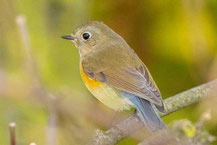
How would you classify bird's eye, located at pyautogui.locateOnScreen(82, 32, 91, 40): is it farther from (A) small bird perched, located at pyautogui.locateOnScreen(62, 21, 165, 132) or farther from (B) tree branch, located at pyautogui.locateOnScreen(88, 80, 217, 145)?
(B) tree branch, located at pyautogui.locateOnScreen(88, 80, 217, 145)

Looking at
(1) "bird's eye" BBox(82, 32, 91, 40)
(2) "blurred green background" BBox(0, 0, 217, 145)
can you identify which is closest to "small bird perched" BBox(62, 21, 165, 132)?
(1) "bird's eye" BBox(82, 32, 91, 40)

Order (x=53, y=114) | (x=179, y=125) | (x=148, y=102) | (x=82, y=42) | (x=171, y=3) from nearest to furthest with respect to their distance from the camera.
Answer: (x=179, y=125)
(x=53, y=114)
(x=148, y=102)
(x=82, y=42)
(x=171, y=3)

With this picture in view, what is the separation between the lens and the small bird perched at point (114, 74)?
3592mm

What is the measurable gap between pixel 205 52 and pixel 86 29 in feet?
4.04

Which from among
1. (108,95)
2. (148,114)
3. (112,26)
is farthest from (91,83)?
(112,26)

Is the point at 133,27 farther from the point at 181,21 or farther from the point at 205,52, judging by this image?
the point at 205,52

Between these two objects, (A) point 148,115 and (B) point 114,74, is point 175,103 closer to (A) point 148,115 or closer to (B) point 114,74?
(A) point 148,115

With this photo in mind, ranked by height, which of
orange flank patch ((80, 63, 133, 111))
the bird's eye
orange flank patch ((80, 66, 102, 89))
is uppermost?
the bird's eye

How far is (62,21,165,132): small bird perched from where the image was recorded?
11.8ft

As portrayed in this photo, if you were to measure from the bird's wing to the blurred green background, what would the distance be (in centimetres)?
25

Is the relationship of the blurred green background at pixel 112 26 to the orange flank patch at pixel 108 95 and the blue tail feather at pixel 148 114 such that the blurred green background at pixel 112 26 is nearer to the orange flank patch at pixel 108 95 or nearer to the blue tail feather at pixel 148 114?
the orange flank patch at pixel 108 95

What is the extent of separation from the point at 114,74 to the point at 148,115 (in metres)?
0.70

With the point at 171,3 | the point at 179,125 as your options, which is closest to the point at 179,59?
the point at 171,3

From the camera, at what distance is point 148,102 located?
12.1 ft
